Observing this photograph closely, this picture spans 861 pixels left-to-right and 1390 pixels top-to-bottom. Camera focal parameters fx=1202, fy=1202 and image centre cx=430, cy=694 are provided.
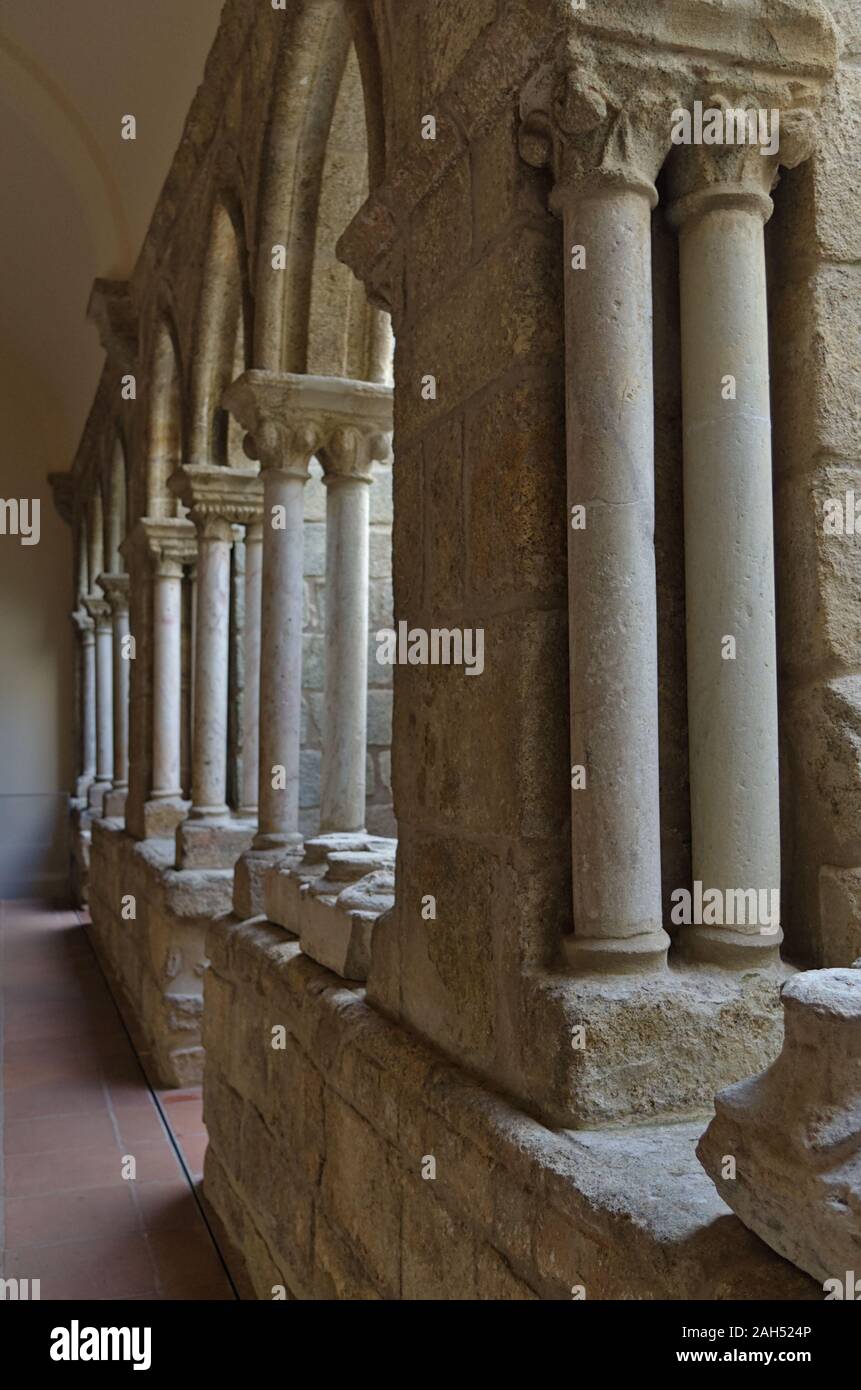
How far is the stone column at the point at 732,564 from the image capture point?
1718 mm

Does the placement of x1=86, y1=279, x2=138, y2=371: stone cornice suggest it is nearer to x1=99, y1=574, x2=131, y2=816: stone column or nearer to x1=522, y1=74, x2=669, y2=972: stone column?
x1=99, y1=574, x2=131, y2=816: stone column

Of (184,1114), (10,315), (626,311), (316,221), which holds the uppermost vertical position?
(10,315)

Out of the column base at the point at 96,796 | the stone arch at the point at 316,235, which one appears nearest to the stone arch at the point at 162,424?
the stone arch at the point at 316,235

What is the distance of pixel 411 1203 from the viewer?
187 centimetres

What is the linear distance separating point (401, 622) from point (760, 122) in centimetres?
97

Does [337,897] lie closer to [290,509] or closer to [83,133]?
[290,509]

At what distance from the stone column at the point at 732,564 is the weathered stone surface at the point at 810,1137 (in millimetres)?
532

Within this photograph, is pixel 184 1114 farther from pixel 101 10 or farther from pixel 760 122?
pixel 101 10

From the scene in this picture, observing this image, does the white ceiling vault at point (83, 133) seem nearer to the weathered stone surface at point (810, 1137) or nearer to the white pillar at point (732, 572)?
the white pillar at point (732, 572)

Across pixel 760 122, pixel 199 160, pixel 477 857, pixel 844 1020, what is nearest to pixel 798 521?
pixel 760 122

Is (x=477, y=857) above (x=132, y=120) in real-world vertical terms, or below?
below

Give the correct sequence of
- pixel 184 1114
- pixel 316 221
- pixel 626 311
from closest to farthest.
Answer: pixel 626 311 → pixel 316 221 → pixel 184 1114

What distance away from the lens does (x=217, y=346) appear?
16.3ft

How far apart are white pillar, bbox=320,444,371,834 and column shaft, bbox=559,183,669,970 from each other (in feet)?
5.73
